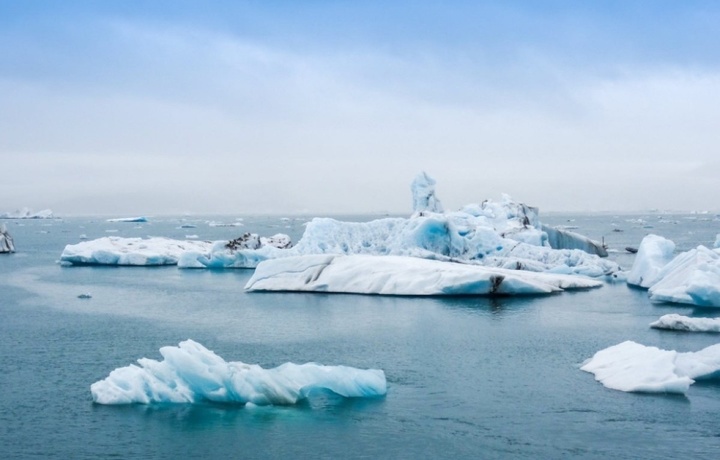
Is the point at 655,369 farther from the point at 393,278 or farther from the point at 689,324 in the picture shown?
the point at 393,278

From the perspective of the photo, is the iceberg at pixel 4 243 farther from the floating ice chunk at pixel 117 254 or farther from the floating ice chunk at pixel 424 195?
the floating ice chunk at pixel 424 195

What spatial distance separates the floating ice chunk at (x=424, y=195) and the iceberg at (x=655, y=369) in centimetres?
2559

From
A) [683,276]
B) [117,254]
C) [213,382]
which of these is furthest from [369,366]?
[117,254]

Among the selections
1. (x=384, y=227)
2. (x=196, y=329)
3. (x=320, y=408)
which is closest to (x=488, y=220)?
(x=384, y=227)

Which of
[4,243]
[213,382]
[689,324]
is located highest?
[4,243]

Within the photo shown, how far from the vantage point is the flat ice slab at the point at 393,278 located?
25.5 metres

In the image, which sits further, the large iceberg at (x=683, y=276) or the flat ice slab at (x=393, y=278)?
the flat ice slab at (x=393, y=278)

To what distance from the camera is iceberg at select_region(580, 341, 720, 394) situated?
12805 mm

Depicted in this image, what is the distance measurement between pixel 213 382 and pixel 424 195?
94.5 ft

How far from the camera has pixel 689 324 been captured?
62.4 feet

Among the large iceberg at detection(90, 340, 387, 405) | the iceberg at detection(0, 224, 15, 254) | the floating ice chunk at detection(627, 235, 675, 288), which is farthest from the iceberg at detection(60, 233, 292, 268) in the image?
the large iceberg at detection(90, 340, 387, 405)

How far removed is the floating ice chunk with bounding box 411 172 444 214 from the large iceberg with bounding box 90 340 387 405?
27.7m

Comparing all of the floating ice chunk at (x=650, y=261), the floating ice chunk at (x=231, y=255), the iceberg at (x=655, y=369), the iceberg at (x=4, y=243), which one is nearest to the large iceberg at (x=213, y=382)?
the iceberg at (x=655, y=369)

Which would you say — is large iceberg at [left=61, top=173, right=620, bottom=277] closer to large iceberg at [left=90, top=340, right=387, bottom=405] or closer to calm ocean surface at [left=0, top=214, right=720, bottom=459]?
calm ocean surface at [left=0, top=214, right=720, bottom=459]
